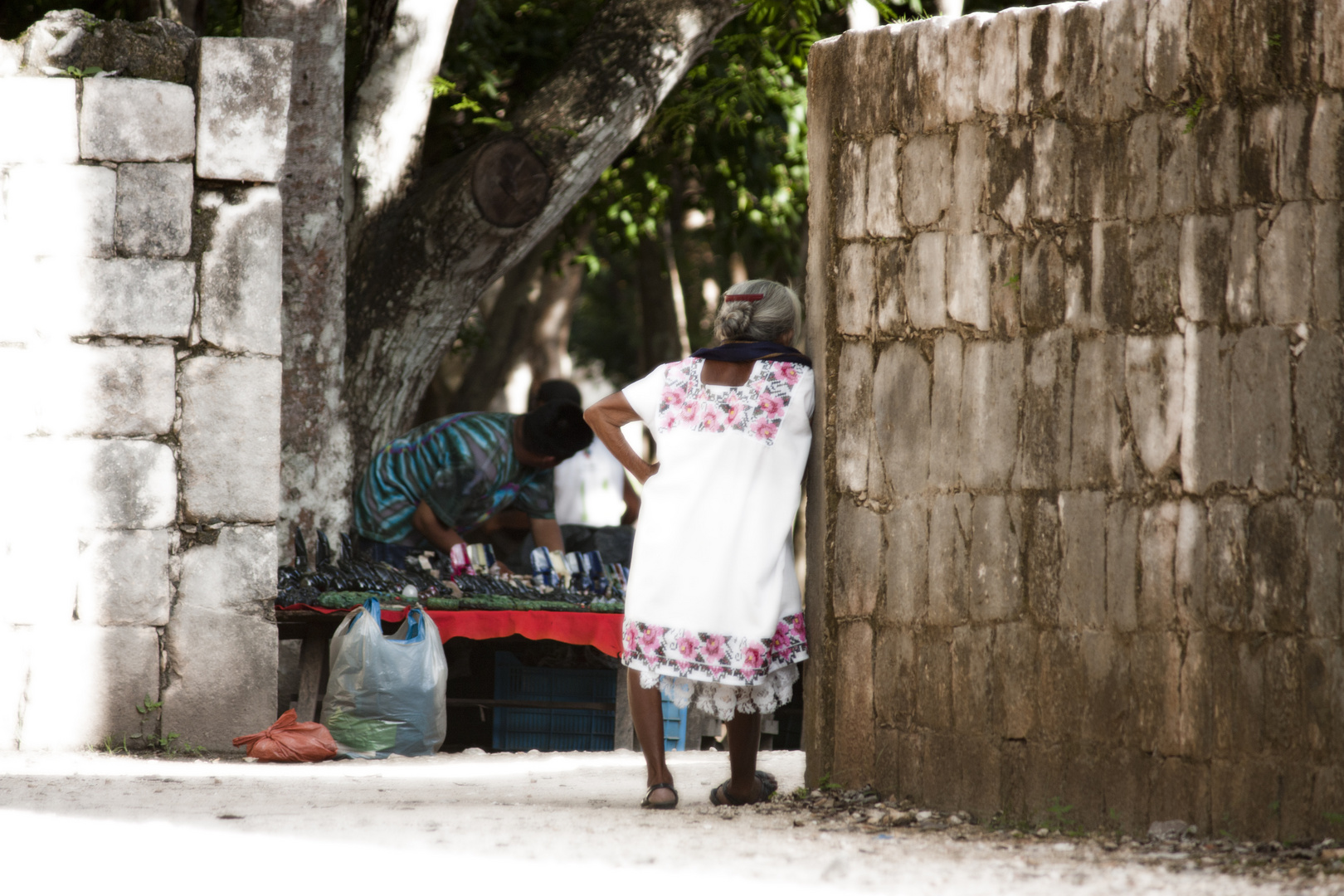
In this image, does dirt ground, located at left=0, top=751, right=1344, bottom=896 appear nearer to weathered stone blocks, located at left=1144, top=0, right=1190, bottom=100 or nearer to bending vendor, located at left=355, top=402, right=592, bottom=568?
weathered stone blocks, located at left=1144, top=0, right=1190, bottom=100

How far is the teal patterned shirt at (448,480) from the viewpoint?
6.50 meters

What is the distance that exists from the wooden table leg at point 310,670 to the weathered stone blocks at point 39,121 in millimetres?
2156

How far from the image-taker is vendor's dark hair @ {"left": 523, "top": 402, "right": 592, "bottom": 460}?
646cm

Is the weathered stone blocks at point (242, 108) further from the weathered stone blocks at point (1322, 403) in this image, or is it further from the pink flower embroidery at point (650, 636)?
the weathered stone blocks at point (1322, 403)

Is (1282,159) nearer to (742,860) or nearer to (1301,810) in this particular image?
(1301,810)

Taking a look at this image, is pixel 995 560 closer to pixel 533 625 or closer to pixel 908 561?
pixel 908 561

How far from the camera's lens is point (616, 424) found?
14.2 ft

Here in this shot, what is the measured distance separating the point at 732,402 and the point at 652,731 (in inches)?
39.3

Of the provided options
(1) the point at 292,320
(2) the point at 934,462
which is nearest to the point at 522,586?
(1) the point at 292,320

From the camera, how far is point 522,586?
248 inches

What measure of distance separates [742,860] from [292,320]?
13.2 ft

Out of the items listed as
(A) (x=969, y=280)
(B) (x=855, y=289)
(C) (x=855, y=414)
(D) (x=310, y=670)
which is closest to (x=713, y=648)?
(C) (x=855, y=414)

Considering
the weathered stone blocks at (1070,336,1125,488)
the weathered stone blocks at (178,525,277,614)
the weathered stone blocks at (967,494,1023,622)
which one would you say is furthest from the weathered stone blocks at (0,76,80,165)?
the weathered stone blocks at (1070,336,1125,488)

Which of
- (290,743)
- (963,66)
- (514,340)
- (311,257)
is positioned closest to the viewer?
(963,66)
